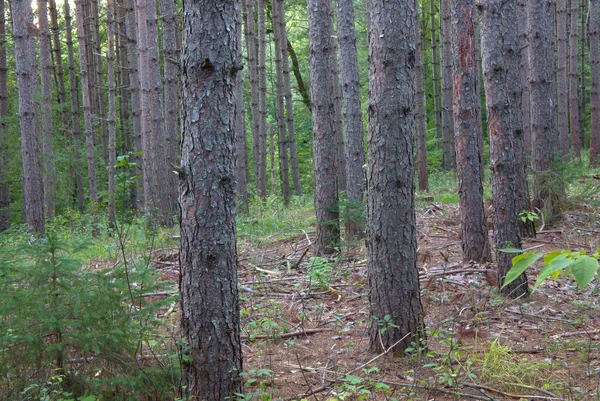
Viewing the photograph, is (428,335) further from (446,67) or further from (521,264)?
(446,67)

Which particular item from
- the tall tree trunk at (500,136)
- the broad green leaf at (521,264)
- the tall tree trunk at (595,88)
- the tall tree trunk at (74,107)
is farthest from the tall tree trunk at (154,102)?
the tall tree trunk at (595,88)

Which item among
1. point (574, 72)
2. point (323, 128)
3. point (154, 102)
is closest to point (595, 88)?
point (574, 72)

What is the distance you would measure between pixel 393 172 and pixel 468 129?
3222 mm

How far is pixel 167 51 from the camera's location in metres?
12.0

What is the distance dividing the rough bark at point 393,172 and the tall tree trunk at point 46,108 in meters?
14.0

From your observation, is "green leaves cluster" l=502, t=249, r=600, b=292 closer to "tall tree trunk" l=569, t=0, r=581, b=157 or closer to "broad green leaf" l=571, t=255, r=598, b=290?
"broad green leaf" l=571, t=255, r=598, b=290

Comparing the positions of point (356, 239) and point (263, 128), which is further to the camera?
point (263, 128)

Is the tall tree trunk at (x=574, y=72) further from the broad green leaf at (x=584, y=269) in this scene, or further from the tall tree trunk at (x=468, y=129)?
the broad green leaf at (x=584, y=269)

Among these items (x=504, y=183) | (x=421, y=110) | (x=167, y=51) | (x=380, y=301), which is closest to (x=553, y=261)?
(x=380, y=301)

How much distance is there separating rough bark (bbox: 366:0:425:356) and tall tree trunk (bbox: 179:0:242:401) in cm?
144

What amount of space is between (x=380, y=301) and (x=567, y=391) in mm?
1591

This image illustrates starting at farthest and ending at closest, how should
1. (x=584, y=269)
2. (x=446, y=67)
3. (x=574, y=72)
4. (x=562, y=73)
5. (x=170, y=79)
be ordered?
(x=574, y=72) → (x=446, y=67) → (x=562, y=73) → (x=170, y=79) → (x=584, y=269)

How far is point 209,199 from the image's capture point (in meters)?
3.97

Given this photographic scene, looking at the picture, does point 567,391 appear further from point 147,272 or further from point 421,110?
point 421,110
